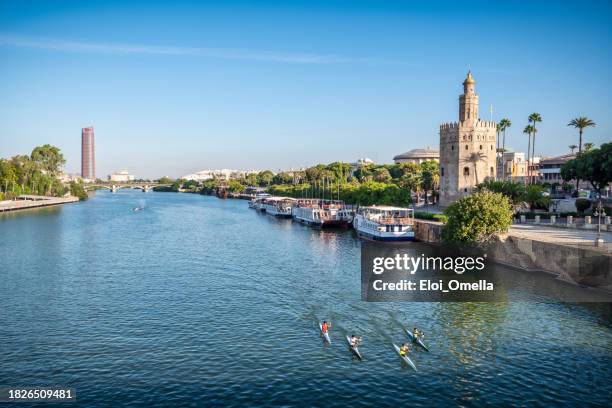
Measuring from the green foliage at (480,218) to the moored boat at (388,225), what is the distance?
679 inches

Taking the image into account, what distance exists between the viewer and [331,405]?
81.9 feet

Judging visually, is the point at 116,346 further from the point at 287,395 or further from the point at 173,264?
the point at 173,264

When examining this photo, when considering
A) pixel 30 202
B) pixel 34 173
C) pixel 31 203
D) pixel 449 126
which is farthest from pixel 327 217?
pixel 34 173

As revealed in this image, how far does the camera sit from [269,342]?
108 feet

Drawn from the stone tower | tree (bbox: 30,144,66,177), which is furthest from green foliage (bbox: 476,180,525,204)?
tree (bbox: 30,144,66,177)

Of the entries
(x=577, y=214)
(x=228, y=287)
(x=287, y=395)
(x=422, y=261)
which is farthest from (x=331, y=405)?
(x=577, y=214)

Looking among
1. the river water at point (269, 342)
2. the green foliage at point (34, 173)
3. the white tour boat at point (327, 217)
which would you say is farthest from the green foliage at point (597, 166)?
→ the green foliage at point (34, 173)

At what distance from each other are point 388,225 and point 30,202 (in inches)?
5102

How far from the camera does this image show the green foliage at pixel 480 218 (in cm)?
5666

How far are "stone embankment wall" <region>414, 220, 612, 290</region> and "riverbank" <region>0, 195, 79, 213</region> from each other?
437ft

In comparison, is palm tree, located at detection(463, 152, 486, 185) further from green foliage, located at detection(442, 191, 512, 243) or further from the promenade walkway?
green foliage, located at detection(442, 191, 512, 243)

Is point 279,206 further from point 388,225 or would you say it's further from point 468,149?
point 388,225

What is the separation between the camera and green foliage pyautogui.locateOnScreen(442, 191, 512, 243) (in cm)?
5666

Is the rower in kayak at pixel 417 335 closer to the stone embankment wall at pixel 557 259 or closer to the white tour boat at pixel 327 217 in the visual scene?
the stone embankment wall at pixel 557 259
